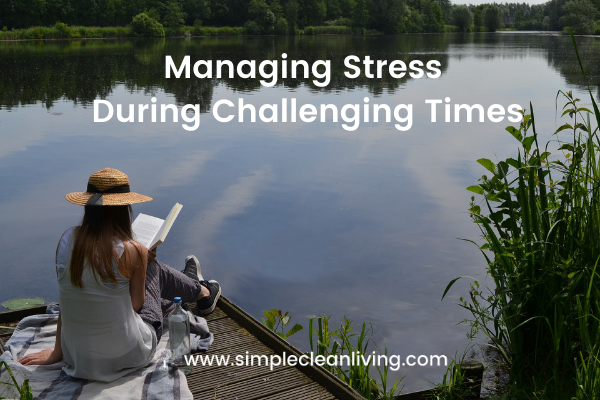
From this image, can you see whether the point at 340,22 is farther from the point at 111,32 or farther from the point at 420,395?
the point at 420,395

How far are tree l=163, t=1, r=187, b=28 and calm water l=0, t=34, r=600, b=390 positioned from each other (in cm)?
4132

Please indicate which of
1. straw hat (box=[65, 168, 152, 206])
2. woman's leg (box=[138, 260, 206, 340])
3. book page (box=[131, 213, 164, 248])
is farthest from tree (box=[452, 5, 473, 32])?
straw hat (box=[65, 168, 152, 206])

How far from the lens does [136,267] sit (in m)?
2.83

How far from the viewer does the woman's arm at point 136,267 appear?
9.08ft

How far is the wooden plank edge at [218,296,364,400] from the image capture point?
2904 mm

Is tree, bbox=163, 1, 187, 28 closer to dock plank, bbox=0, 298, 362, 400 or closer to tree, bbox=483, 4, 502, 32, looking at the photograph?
tree, bbox=483, 4, 502, 32

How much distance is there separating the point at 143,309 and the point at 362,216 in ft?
13.1

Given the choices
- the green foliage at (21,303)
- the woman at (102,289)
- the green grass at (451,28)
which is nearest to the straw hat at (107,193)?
the woman at (102,289)

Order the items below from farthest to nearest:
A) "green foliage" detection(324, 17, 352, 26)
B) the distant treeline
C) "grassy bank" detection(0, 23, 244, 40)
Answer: "green foliage" detection(324, 17, 352, 26)
the distant treeline
"grassy bank" detection(0, 23, 244, 40)

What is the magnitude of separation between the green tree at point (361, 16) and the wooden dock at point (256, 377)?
6680 centimetres

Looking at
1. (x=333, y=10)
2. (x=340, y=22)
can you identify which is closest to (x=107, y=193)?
(x=340, y=22)

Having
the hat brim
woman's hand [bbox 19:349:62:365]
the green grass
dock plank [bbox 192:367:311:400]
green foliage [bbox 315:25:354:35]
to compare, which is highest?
the green grass

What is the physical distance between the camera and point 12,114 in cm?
1250

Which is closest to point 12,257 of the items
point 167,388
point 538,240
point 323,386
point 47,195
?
point 47,195
